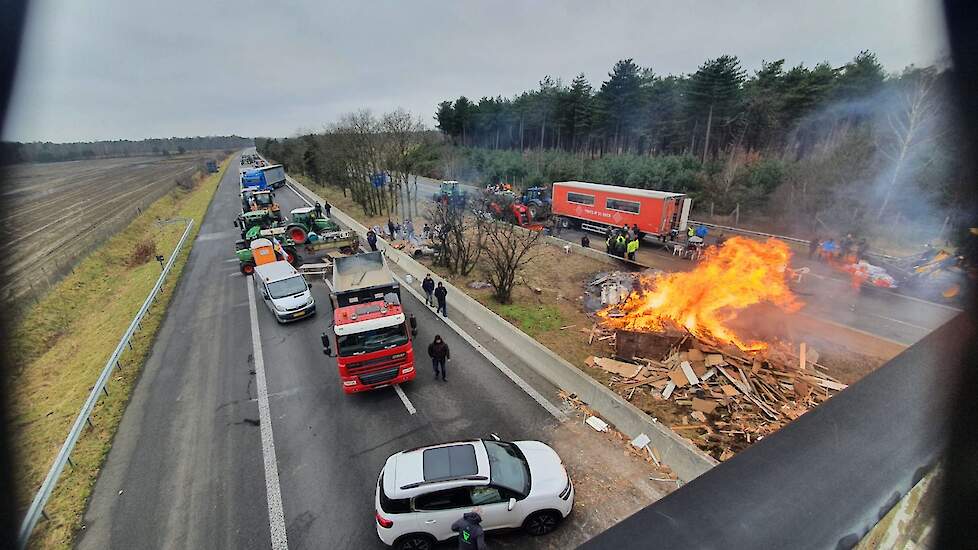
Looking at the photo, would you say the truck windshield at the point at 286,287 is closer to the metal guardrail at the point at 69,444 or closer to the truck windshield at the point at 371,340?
the metal guardrail at the point at 69,444

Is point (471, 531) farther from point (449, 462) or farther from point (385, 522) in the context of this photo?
point (385, 522)

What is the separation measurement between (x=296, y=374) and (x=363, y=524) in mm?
6453

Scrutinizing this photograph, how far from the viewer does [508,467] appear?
7133 mm

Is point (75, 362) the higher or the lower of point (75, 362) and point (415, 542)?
the lower

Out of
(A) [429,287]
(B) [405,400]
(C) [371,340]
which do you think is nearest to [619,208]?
(A) [429,287]

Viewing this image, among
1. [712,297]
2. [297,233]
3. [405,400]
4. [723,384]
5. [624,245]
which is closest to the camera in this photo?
[723,384]

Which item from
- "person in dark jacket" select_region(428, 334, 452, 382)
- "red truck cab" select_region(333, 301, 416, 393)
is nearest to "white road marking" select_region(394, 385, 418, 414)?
"red truck cab" select_region(333, 301, 416, 393)

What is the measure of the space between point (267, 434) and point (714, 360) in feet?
38.8

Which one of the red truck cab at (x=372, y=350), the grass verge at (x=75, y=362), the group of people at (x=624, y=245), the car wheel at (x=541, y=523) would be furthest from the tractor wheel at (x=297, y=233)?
the car wheel at (x=541, y=523)

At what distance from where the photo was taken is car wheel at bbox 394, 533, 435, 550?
6.63 meters

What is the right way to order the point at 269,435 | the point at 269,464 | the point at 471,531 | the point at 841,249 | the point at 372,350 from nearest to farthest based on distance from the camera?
the point at 471,531
the point at 269,464
the point at 269,435
the point at 372,350
the point at 841,249

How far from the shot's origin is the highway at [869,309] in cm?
1395

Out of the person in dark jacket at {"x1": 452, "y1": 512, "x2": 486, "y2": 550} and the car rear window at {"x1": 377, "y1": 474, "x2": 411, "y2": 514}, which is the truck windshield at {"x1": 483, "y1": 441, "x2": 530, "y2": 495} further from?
the car rear window at {"x1": 377, "y1": 474, "x2": 411, "y2": 514}

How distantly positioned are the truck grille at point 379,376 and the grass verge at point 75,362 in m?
5.79
